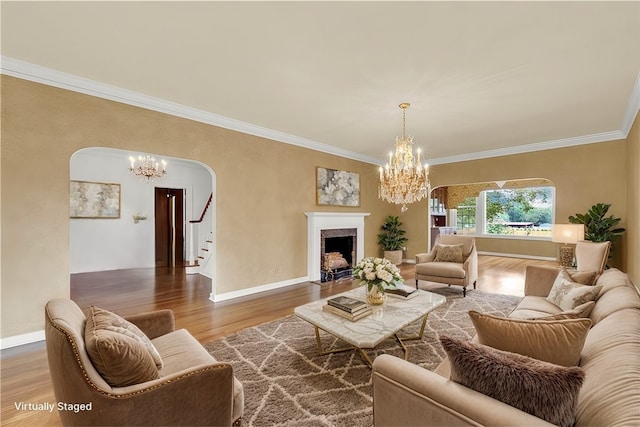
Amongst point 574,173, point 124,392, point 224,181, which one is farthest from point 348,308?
point 574,173

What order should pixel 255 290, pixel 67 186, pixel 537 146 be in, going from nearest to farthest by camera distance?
pixel 67 186, pixel 255 290, pixel 537 146

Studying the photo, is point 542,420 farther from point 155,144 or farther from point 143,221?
point 143,221

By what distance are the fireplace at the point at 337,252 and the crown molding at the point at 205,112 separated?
176 centimetres

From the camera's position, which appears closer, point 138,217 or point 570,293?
point 570,293

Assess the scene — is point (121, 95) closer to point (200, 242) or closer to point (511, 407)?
point (200, 242)

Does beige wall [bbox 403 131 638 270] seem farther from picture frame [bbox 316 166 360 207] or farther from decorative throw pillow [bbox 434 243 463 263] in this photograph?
picture frame [bbox 316 166 360 207]

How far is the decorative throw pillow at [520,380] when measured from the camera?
91 cm

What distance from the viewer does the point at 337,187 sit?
598 cm

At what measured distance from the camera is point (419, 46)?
7.48 ft

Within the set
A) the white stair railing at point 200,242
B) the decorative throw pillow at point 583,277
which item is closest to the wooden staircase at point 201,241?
the white stair railing at point 200,242

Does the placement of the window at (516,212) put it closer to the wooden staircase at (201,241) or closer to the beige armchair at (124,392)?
the wooden staircase at (201,241)

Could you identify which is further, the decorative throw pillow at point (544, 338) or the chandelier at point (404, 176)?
the chandelier at point (404, 176)

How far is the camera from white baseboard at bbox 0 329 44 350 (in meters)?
2.61

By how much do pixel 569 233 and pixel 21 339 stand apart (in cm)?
677
